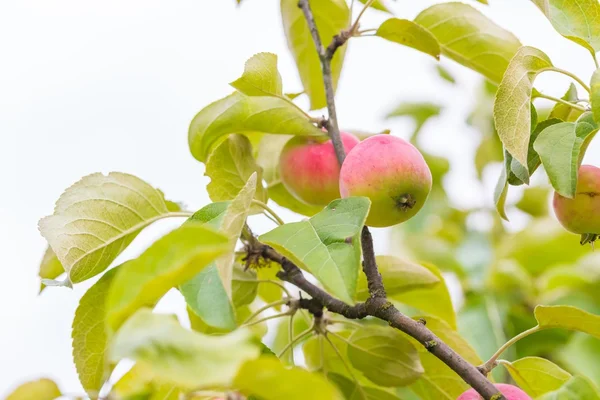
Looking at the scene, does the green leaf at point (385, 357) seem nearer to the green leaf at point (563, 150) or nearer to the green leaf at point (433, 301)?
the green leaf at point (433, 301)

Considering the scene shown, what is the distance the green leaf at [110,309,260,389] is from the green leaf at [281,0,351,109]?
75 centimetres

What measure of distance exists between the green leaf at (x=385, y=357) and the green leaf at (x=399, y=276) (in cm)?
6

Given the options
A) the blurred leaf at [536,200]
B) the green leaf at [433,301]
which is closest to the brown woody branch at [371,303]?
the green leaf at [433,301]

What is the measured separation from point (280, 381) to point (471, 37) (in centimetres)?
70

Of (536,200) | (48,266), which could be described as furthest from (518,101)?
(536,200)

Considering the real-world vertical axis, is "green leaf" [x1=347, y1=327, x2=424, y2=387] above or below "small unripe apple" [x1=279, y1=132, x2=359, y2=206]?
below

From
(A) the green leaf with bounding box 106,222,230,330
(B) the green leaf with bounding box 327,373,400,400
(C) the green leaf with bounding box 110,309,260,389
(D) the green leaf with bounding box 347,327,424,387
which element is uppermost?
(A) the green leaf with bounding box 106,222,230,330

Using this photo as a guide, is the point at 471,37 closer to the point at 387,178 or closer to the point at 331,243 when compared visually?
the point at 387,178

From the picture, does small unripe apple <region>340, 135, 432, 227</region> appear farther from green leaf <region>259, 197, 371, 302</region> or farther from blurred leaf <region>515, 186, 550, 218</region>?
blurred leaf <region>515, 186, 550, 218</region>

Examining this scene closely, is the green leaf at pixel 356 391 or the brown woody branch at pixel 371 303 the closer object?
the brown woody branch at pixel 371 303

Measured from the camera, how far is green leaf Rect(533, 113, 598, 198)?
0.70 metres

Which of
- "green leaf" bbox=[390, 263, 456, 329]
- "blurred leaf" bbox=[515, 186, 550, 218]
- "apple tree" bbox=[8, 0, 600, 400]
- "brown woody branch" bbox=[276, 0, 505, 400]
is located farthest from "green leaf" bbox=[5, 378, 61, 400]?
"blurred leaf" bbox=[515, 186, 550, 218]

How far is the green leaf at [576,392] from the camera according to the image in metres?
0.58

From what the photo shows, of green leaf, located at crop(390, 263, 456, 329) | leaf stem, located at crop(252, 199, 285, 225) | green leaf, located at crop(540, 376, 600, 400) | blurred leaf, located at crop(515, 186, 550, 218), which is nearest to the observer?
green leaf, located at crop(540, 376, 600, 400)
